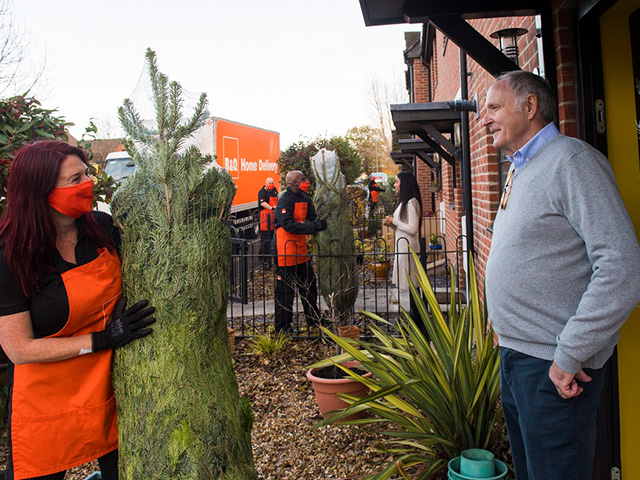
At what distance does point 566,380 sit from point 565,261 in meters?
0.39

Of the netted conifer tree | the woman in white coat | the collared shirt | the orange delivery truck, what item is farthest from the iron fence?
the orange delivery truck

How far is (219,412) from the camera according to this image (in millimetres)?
1964

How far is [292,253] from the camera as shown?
22.6ft

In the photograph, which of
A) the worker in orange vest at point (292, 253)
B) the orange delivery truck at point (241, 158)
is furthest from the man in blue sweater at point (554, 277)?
the orange delivery truck at point (241, 158)

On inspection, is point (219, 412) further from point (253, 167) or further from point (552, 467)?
point (253, 167)

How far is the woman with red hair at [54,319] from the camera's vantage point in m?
1.95

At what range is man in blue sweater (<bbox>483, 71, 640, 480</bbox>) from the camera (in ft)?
5.47

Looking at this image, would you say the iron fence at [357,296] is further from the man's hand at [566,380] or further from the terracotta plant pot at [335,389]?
the man's hand at [566,380]

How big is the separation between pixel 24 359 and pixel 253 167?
16547 millimetres

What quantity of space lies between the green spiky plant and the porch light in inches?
→ 99.7

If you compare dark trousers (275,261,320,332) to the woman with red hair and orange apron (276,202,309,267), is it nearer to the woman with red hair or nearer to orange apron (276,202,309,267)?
orange apron (276,202,309,267)

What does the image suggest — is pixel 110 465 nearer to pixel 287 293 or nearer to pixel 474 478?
pixel 474 478

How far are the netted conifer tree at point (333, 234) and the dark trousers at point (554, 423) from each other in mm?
4968

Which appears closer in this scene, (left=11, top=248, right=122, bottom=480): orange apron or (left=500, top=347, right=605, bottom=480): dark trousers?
(left=500, top=347, right=605, bottom=480): dark trousers
